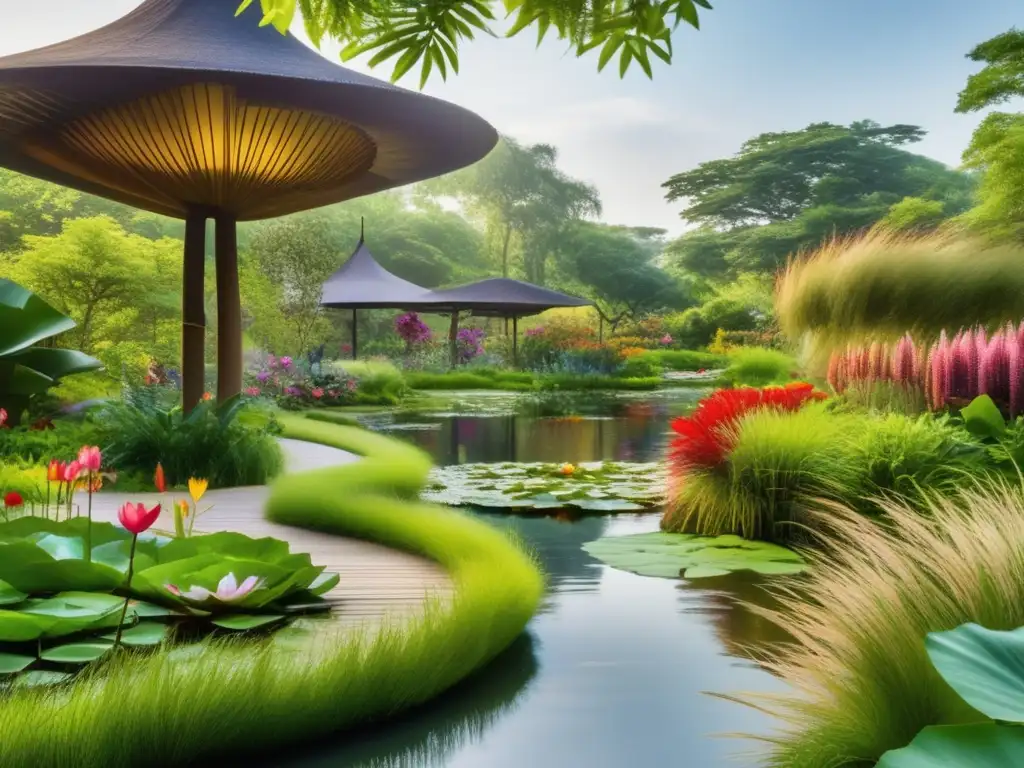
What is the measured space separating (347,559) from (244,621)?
2.80 feet

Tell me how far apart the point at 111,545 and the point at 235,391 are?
9.18ft

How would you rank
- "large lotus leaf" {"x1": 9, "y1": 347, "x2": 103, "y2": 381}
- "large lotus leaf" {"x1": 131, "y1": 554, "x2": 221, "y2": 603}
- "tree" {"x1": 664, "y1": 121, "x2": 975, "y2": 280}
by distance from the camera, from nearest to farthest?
"large lotus leaf" {"x1": 131, "y1": 554, "x2": 221, "y2": 603} → "large lotus leaf" {"x1": 9, "y1": 347, "x2": 103, "y2": 381} → "tree" {"x1": 664, "y1": 121, "x2": 975, "y2": 280}

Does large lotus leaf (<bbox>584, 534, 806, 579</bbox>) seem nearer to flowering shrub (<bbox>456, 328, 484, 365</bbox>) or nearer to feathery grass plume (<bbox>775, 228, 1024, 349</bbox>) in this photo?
feathery grass plume (<bbox>775, 228, 1024, 349</bbox>)

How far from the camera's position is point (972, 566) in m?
1.56

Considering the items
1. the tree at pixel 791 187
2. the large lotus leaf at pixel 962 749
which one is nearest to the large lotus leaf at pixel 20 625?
the large lotus leaf at pixel 962 749

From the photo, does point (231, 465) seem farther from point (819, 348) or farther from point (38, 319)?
point (819, 348)

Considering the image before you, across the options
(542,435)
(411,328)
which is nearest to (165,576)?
(542,435)

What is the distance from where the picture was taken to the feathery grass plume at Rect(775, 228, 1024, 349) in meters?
5.22

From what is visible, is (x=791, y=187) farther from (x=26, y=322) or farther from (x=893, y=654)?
(x=893, y=654)

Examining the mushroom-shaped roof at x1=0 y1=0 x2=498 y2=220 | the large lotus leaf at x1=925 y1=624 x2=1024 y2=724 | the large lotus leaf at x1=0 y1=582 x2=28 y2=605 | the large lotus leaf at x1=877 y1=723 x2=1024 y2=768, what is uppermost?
the mushroom-shaped roof at x1=0 y1=0 x2=498 y2=220

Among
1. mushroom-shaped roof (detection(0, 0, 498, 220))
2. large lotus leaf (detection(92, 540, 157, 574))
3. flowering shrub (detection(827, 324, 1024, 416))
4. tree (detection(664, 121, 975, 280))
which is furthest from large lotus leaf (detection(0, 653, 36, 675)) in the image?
tree (detection(664, 121, 975, 280))

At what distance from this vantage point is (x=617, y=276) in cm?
3334

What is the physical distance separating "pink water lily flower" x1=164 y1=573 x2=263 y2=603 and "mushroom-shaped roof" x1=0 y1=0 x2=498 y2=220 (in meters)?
2.38

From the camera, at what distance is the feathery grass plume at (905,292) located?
5.22m
